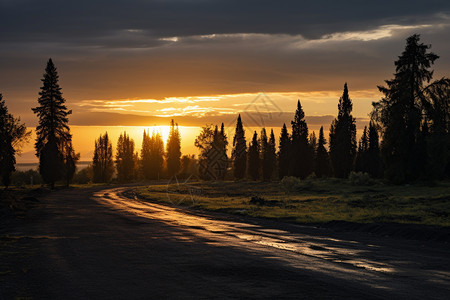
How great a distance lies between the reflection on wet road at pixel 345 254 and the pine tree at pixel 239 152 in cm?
9741

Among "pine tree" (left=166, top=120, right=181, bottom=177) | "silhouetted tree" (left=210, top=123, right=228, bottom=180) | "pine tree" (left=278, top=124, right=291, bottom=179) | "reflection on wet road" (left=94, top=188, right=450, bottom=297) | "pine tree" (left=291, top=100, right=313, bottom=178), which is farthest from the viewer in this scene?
"pine tree" (left=166, top=120, right=181, bottom=177)

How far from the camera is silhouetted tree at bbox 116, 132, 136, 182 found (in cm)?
14738

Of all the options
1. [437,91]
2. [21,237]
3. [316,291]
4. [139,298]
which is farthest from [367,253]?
[437,91]

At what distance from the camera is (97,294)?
368 inches

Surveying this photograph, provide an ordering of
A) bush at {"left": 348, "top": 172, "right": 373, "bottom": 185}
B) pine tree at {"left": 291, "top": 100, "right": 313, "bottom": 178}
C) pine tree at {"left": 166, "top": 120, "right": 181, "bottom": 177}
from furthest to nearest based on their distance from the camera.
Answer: pine tree at {"left": 166, "top": 120, "right": 181, "bottom": 177} → pine tree at {"left": 291, "top": 100, "right": 313, "bottom": 178} → bush at {"left": 348, "top": 172, "right": 373, "bottom": 185}

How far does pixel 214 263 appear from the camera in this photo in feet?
42.2

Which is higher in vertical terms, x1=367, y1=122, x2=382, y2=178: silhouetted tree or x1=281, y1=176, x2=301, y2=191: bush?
x1=367, y1=122, x2=382, y2=178: silhouetted tree

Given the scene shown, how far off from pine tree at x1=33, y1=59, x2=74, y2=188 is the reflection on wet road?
171 feet

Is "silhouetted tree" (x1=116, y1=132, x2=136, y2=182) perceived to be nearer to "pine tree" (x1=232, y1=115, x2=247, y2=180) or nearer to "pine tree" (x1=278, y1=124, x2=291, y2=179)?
"pine tree" (x1=232, y1=115, x2=247, y2=180)

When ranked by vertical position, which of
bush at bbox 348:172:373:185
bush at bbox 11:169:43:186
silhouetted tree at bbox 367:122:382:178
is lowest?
bush at bbox 11:169:43:186

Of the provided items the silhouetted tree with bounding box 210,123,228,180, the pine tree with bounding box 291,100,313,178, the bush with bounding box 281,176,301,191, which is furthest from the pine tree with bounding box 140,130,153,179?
the bush with bounding box 281,176,301,191

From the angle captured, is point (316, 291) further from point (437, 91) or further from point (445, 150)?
point (437, 91)

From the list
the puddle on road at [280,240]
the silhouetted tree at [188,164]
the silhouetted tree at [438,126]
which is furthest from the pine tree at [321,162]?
the puddle on road at [280,240]

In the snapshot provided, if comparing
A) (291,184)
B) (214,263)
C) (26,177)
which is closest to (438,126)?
(291,184)
